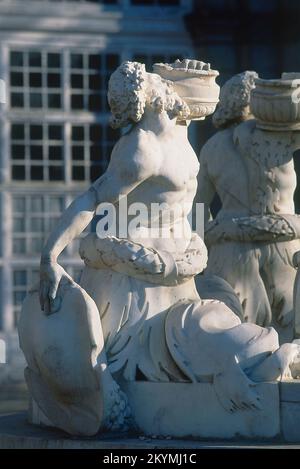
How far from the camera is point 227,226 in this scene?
13.1m

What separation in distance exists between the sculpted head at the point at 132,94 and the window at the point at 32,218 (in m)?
12.5

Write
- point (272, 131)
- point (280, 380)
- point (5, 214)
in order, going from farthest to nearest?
point (5, 214) < point (272, 131) < point (280, 380)

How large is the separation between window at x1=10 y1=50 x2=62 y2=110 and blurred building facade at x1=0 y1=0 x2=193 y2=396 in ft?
Result: 0.04

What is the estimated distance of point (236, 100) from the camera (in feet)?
43.8

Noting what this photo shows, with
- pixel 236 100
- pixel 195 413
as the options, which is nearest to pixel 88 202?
pixel 195 413

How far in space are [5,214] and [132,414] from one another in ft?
42.8

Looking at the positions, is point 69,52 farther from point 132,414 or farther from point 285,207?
point 132,414

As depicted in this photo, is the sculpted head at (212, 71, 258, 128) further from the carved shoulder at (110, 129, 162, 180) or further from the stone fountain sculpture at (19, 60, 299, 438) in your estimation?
the carved shoulder at (110, 129, 162, 180)

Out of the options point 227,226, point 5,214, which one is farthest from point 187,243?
point 5,214

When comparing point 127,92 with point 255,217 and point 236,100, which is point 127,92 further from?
point 236,100

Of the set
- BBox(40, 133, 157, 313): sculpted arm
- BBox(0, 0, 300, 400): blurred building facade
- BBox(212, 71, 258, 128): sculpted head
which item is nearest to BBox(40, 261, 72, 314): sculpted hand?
BBox(40, 133, 157, 313): sculpted arm

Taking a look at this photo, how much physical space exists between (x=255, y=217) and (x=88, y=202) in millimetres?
2174

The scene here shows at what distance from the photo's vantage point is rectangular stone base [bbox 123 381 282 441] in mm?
10727

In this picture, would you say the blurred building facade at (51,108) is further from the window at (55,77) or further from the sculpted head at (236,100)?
the sculpted head at (236,100)
